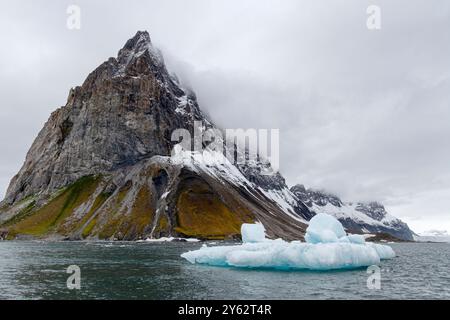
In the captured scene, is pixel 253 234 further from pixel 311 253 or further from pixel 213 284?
pixel 213 284

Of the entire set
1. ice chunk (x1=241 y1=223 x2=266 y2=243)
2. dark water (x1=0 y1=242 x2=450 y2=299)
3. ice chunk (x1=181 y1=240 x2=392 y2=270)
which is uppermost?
ice chunk (x1=241 y1=223 x2=266 y2=243)

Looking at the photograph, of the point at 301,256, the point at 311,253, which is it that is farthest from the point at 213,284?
the point at 311,253

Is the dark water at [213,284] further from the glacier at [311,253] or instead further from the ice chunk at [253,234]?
the ice chunk at [253,234]

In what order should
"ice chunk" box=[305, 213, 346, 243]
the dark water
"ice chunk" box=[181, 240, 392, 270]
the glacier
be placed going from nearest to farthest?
the dark water → "ice chunk" box=[181, 240, 392, 270] → the glacier → "ice chunk" box=[305, 213, 346, 243]

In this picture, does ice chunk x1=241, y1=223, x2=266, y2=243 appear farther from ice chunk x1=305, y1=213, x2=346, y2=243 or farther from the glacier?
ice chunk x1=305, y1=213, x2=346, y2=243

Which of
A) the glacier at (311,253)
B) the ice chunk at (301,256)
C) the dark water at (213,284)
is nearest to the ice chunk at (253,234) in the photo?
the glacier at (311,253)

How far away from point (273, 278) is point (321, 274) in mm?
8949

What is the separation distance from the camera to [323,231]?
68188 mm

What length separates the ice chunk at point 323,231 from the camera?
67.9m

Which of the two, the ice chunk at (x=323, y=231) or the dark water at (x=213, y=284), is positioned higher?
the ice chunk at (x=323, y=231)

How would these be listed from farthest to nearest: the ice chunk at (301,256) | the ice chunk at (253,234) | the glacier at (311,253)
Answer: the ice chunk at (253,234) < the glacier at (311,253) < the ice chunk at (301,256)

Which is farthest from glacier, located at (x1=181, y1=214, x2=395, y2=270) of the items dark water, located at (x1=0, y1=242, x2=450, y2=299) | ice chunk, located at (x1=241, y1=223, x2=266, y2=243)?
ice chunk, located at (x1=241, y1=223, x2=266, y2=243)

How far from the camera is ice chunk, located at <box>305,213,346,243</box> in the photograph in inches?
2672
